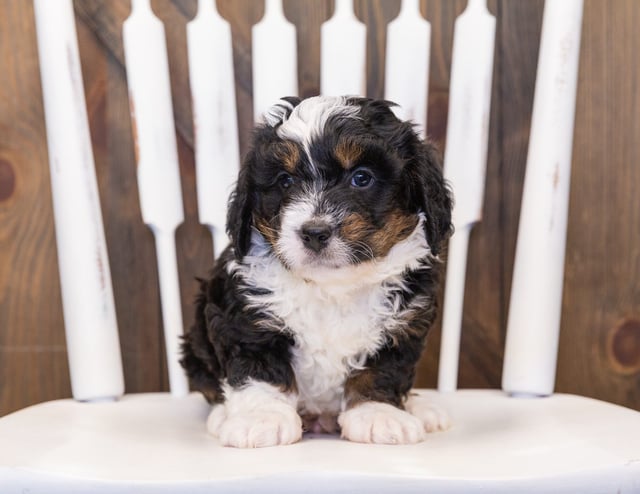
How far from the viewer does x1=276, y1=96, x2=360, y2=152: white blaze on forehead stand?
5.09 ft

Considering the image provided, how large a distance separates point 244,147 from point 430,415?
0.98m

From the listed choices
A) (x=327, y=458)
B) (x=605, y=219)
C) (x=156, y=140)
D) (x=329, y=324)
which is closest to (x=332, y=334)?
(x=329, y=324)

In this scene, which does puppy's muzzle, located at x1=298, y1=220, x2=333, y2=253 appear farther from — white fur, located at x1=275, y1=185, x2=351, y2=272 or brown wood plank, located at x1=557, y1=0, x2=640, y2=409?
brown wood plank, located at x1=557, y1=0, x2=640, y2=409

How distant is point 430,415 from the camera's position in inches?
64.9

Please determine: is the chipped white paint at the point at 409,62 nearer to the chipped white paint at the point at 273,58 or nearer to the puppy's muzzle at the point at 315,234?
the chipped white paint at the point at 273,58

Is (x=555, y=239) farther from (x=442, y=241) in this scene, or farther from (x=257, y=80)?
(x=257, y=80)

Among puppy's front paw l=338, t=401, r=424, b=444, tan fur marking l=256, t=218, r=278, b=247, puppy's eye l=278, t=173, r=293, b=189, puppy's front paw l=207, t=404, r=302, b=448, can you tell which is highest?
puppy's eye l=278, t=173, r=293, b=189

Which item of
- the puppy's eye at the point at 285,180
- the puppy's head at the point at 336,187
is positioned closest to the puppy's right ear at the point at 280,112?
the puppy's head at the point at 336,187

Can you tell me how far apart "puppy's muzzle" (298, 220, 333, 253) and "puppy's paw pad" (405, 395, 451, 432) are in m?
0.44

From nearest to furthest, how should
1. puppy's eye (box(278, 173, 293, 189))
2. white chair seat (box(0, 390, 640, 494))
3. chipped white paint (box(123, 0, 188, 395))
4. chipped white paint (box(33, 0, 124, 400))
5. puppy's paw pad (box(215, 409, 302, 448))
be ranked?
white chair seat (box(0, 390, 640, 494)) < puppy's paw pad (box(215, 409, 302, 448)) < puppy's eye (box(278, 173, 293, 189)) < chipped white paint (box(33, 0, 124, 400)) < chipped white paint (box(123, 0, 188, 395))

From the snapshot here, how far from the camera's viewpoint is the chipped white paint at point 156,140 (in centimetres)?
196

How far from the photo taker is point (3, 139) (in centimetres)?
223

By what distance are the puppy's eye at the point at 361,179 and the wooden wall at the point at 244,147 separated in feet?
2.47

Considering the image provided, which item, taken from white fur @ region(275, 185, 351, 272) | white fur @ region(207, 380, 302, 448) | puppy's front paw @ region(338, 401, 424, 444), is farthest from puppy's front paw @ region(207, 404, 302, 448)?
white fur @ region(275, 185, 351, 272)
